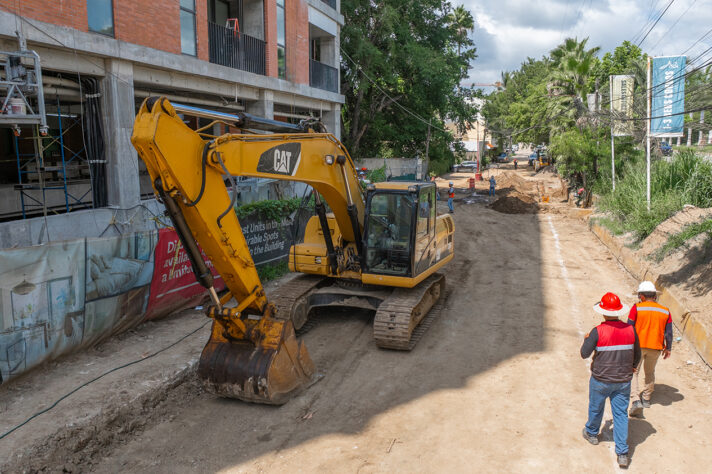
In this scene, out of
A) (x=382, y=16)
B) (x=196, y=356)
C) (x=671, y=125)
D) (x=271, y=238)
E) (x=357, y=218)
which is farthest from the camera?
(x=382, y=16)

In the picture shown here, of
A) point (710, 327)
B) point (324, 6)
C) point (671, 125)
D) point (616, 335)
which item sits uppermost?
point (324, 6)

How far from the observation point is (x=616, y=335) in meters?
5.76

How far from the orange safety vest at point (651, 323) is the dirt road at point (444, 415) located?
967 mm

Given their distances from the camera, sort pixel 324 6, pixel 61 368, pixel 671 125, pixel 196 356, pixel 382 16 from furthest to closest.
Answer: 1. pixel 382 16
2. pixel 324 6
3. pixel 671 125
4. pixel 196 356
5. pixel 61 368

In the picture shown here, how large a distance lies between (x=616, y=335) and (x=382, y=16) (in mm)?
26709

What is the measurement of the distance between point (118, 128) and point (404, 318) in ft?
28.8

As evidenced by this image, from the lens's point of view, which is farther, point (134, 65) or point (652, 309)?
point (134, 65)

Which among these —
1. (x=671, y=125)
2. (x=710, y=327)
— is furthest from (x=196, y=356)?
(x=671, y=125)

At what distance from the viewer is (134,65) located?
13.8m

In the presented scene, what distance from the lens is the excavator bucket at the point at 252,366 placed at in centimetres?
677

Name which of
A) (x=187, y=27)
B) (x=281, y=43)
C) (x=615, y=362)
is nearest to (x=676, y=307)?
(x=615, y=362)

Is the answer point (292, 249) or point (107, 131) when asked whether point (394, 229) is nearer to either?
point (292, 249)

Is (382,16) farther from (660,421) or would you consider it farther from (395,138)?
(660,421)

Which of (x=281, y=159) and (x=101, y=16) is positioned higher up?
(x=101, y=16)
